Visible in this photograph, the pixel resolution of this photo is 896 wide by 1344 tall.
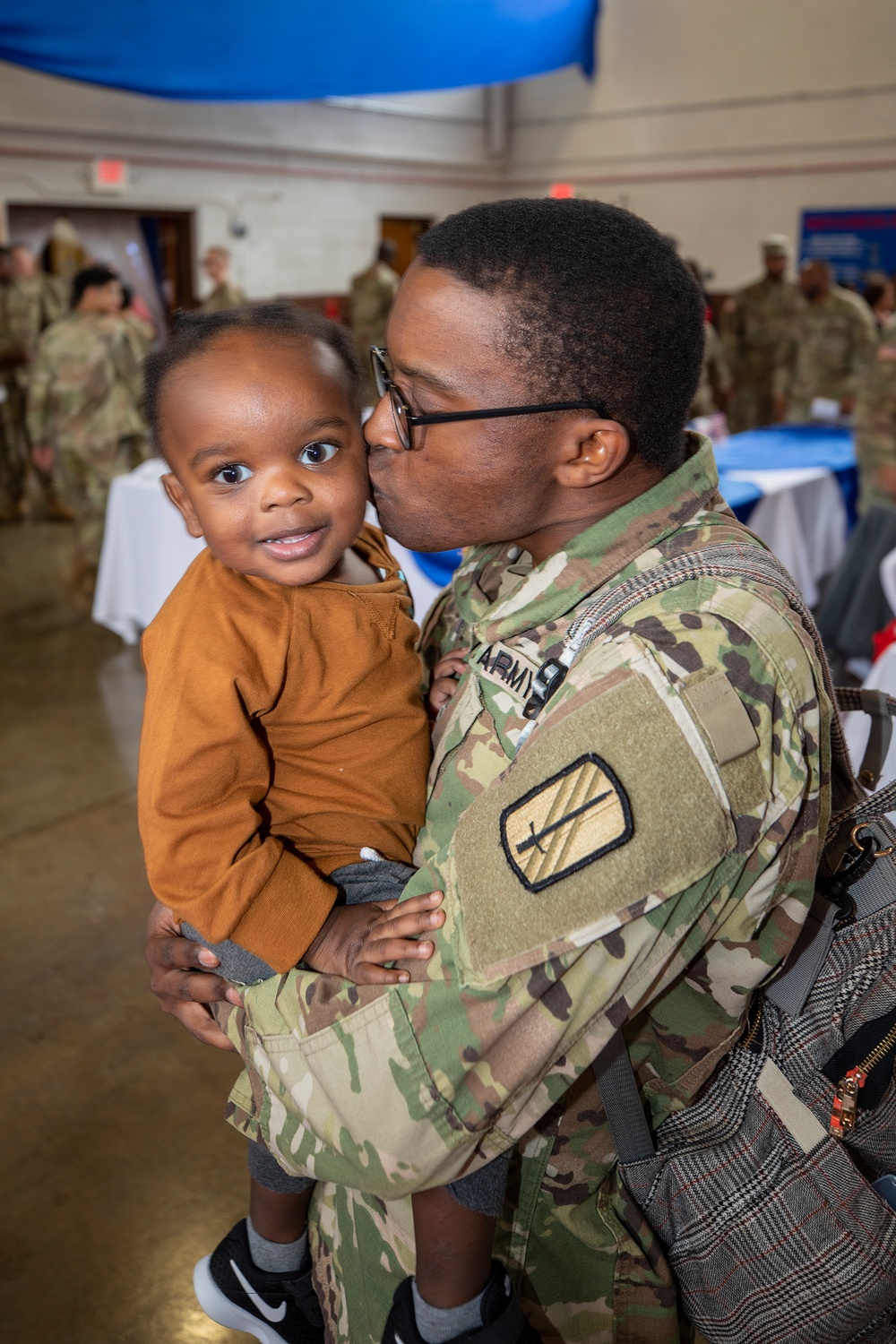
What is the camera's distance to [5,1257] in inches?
82.0

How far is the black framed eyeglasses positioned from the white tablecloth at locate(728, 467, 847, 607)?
3706mm

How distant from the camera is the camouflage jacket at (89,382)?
6.27 meters

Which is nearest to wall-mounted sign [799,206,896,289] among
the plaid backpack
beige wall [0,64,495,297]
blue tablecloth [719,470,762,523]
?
beige wall [0,64,495,297]


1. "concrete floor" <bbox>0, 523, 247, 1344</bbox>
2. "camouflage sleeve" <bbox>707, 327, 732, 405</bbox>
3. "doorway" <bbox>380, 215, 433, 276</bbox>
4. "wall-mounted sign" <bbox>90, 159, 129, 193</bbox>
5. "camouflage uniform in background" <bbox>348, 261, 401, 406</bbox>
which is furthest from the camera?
"doorway" <bbox>380, 215, 433, 276</bbox>

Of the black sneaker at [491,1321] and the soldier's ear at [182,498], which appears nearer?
the black sneaker at [491,1321]

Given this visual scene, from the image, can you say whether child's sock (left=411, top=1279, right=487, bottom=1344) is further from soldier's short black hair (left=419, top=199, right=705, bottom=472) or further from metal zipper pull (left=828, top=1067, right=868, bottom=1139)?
soldier's short black hair (left=419, top=199, right=705, bottom=472)

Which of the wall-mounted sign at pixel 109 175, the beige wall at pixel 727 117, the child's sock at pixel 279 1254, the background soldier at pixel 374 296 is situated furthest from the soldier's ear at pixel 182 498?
the beige wall at pixel 727 117

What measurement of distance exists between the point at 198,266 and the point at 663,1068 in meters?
11.6

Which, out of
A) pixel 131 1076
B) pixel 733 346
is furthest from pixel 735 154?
pixel 131 1076

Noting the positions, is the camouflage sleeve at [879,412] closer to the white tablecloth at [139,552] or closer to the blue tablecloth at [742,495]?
the blue tablecloth at [742,495]

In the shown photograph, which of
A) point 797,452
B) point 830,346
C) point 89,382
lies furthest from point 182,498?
point 830,346

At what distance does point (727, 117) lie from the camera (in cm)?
1245

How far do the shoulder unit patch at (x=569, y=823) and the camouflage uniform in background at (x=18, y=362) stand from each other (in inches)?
319

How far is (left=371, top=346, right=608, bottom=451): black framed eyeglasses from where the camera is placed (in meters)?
1.09
